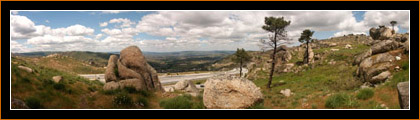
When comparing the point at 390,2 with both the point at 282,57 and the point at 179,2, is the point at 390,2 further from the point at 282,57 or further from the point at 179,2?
the point at 282,57

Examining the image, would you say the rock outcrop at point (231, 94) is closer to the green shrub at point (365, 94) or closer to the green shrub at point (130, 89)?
the green shrub at point (365, 94)

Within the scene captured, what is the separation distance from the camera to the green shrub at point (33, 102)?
7.62 m

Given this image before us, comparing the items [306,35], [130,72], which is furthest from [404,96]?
[306,35]

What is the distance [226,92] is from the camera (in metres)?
9.34

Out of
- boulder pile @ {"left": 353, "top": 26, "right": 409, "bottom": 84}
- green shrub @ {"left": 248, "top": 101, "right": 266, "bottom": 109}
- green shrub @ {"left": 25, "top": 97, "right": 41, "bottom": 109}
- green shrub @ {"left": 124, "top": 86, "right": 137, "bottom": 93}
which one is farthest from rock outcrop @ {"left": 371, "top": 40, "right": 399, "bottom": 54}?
green shrub @ {"left": 25, "top": 97, "right": 41, "bottom": 109}

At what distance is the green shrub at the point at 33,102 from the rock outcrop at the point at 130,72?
687 centimetres

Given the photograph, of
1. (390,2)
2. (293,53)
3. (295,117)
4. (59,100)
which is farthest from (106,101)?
(293,53)

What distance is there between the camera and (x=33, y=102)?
7707mm

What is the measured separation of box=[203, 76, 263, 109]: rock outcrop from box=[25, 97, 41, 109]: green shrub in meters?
7.10

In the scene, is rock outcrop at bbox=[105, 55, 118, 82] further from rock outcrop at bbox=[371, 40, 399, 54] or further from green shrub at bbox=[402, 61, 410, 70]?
rock outcrop at bbox=[371, 40, 399, 54]

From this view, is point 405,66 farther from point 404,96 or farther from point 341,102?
point 404,96

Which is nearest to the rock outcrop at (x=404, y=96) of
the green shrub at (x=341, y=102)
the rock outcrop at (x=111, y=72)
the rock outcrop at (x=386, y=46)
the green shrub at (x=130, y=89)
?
the green shrub at (x=341, y=102)

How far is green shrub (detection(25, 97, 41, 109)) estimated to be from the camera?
25.0ft

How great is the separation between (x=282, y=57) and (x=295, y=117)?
46722mm
